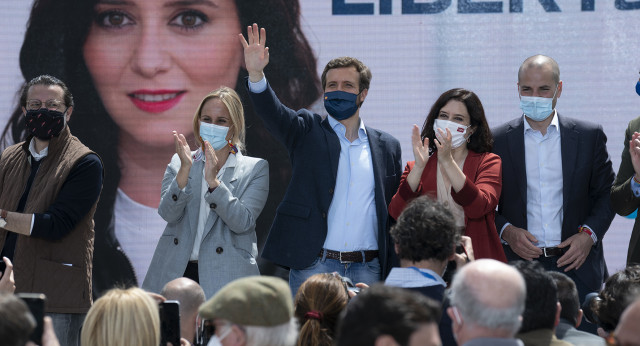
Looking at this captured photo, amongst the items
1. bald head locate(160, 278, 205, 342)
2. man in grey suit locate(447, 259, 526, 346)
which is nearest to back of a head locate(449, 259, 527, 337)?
man in grey suit locate(447, 259, 526, 346)

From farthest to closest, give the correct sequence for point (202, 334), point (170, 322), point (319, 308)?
point (202, 334) < point (319, 308) < point (170, 322)

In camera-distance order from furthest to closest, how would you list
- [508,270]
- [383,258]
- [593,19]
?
[593,19], [383,258], [508,270]

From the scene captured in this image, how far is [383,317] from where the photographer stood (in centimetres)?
233

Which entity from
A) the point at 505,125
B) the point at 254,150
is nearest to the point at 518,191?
the point at 505,125

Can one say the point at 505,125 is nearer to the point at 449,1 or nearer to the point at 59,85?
the point at 449,1

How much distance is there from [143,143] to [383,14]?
1.67 m

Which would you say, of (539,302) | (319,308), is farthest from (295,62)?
(539,302)

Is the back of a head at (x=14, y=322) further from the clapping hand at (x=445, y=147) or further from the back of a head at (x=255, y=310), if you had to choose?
the clapping hand at (x=445, y=147)

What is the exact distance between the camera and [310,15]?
5562mm

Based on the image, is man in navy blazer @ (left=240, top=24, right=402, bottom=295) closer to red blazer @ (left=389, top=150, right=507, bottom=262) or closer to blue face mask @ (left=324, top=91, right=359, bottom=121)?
blue face mask @ (left=324, top=91, right=359, bottom=121)

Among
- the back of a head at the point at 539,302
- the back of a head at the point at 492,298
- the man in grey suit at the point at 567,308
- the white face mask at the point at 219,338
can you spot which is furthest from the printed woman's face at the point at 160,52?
the back of a head at the point at 492,298

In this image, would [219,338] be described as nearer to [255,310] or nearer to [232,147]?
[255,310]

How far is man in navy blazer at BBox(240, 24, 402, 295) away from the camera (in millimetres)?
4539

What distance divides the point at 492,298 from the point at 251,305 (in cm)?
70
